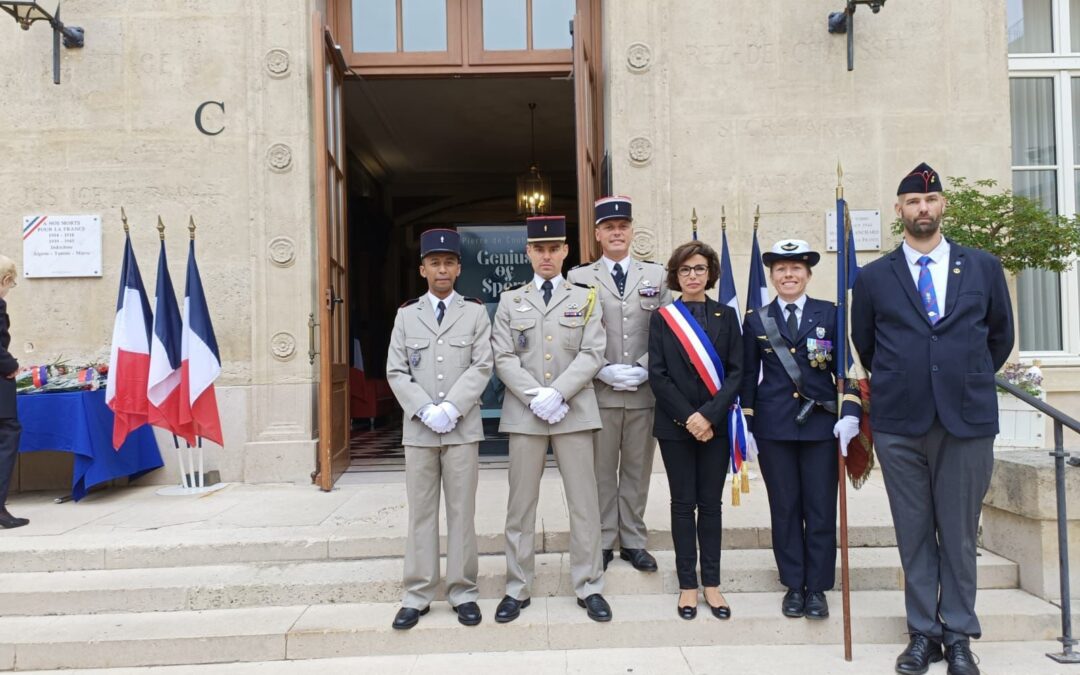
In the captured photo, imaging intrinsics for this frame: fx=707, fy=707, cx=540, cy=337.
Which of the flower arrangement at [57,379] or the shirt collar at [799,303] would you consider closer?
the shirt collar at [799,303]

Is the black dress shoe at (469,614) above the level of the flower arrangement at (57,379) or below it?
below

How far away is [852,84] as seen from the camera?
20.3 feet

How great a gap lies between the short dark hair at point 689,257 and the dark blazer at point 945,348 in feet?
2.48

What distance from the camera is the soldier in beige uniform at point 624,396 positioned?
3869mm

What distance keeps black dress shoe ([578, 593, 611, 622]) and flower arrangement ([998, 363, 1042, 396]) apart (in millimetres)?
3664

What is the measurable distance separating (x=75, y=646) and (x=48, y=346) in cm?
348

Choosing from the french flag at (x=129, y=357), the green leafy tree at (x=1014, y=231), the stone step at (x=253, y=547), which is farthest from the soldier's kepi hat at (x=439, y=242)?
the green leafy tree at (x=1014, y=231)

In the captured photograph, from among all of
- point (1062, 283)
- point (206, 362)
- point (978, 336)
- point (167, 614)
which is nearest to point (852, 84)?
point (1062, 283)

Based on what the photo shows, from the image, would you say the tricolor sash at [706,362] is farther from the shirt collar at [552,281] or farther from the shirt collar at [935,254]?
the shirt collar at [935,254]

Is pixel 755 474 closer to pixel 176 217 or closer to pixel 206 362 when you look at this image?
pixel 206 362

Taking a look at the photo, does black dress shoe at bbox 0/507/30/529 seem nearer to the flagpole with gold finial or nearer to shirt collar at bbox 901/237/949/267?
the flagpole with gold finial

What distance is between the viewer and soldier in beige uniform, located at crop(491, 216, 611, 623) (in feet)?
11.7

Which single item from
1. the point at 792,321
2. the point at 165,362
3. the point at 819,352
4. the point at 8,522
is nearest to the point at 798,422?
the point at 819,352

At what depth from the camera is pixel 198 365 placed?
5570 millimetres
